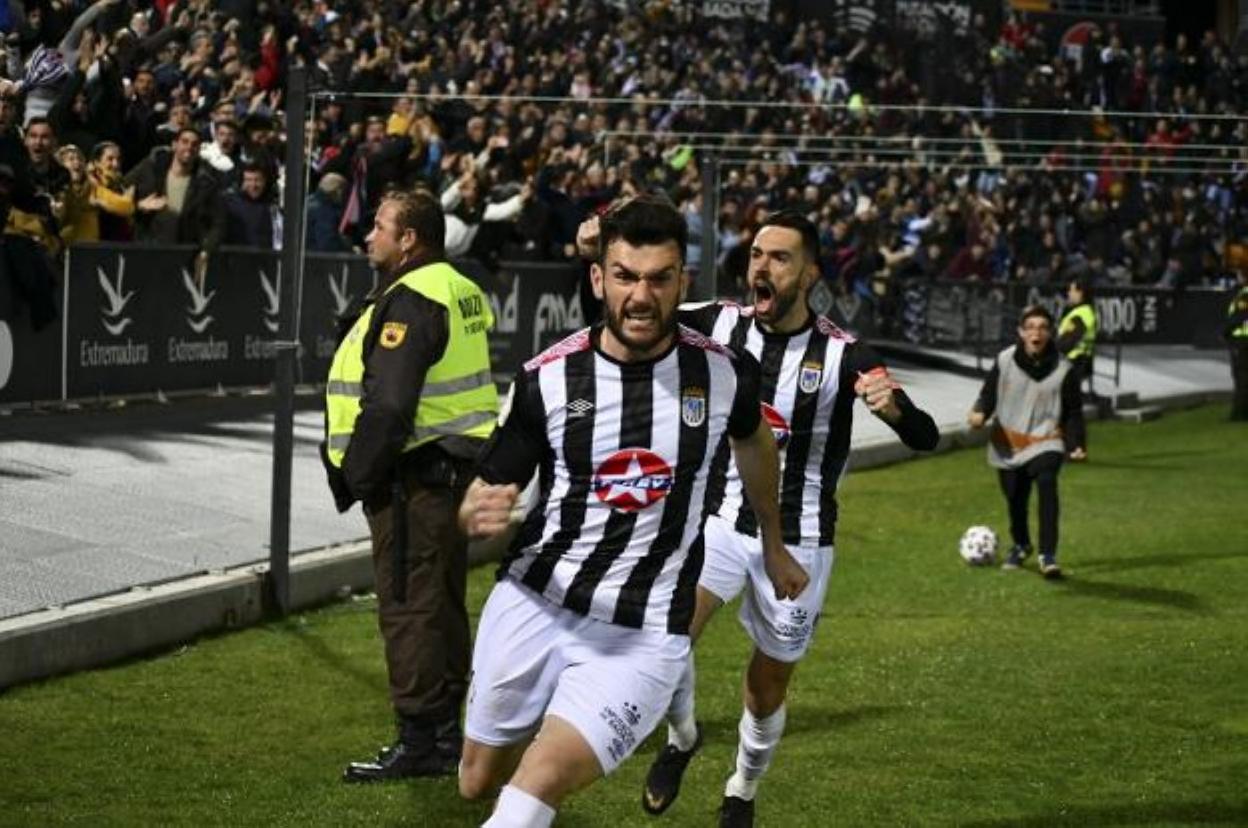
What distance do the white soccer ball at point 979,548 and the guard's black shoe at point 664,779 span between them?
8.15 m

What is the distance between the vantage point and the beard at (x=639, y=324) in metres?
6.80

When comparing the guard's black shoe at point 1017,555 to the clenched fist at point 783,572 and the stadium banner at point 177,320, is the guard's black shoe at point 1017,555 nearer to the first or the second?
the stadium banner at point 177,320

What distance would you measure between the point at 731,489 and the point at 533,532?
2300 millimetres

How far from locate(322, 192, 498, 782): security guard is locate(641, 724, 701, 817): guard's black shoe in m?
0.99

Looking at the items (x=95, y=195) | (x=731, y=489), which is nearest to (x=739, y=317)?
(x=731, y=489)

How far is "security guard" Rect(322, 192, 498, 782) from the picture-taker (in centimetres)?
939

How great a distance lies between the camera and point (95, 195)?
18.2 metres

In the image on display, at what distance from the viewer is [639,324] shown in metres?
6.81

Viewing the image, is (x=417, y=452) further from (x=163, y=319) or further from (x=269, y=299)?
(x=269, y=299)

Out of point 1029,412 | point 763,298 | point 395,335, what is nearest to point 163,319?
point 1029,412

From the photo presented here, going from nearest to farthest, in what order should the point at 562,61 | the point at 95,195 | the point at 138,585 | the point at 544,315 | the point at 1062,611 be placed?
the point at 138,585 → the point at 1062,611 → the point at 95,195 → the point at 544,315 → the point at 562,61

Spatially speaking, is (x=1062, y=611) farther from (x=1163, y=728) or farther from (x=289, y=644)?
(x=289, y=644)

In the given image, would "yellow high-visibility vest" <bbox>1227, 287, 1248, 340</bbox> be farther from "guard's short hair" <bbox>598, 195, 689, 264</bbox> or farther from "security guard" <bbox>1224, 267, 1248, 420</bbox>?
"guard's short hair" <bbox>598, 195, 689, 264</bbox>

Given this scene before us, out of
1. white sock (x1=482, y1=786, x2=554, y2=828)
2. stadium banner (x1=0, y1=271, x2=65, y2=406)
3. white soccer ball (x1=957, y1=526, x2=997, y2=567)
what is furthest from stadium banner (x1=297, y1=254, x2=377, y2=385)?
white sock (x1=482, y1=786, x2=554, y2=828)
